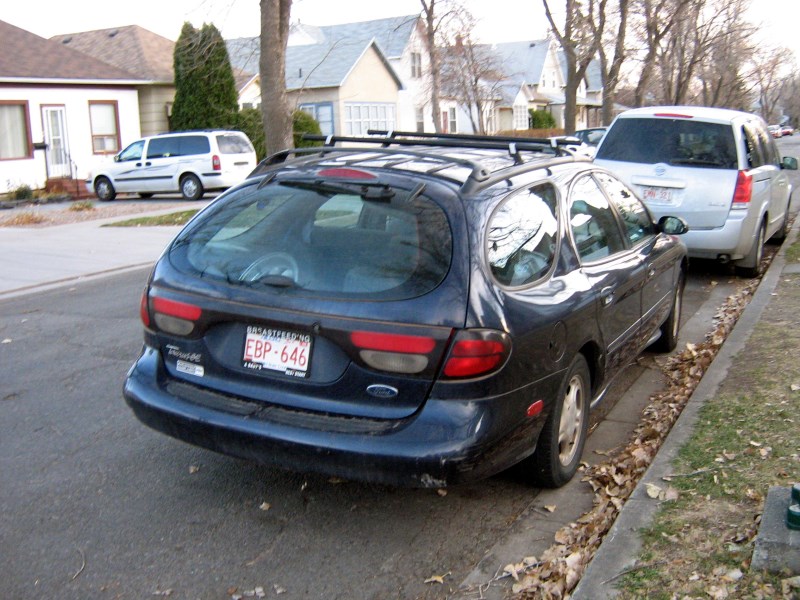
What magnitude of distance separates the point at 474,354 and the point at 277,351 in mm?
856

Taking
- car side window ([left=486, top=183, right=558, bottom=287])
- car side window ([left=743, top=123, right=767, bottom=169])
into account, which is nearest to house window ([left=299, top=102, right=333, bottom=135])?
car side window ([left=743, top=123, right=767, bottom=169])

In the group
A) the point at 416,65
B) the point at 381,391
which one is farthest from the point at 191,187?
the point at 416,65

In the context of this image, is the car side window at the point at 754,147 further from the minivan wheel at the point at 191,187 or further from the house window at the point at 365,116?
the house window at the point at 365,116

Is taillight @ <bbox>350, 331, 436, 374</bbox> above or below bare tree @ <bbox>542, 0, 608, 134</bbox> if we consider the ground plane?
below

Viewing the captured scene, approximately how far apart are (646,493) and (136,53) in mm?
32497

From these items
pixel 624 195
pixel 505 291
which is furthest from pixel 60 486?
pixel 624 195

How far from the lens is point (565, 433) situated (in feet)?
15.0

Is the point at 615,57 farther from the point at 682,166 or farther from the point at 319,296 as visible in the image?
the point at 319,296

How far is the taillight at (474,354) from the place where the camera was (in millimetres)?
3670

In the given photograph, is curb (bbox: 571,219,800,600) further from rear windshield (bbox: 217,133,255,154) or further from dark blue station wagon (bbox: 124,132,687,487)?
rear windshield (bbox: 217,133,255,154)

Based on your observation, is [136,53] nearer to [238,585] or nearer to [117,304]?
[117,304]

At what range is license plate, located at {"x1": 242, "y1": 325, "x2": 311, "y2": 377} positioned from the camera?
12.6 feet

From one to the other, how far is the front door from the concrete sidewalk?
1014 cm

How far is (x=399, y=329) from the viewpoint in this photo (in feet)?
12.0
